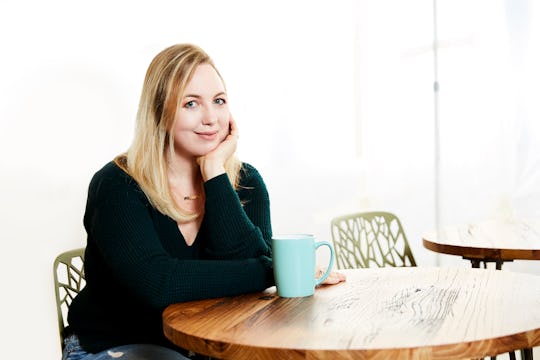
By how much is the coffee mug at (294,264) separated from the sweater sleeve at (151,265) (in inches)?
3.1

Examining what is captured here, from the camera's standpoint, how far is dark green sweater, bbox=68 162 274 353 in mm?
1192

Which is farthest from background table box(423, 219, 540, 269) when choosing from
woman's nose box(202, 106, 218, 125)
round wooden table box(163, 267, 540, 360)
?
woman's nose box(202, 106, 218, 125)

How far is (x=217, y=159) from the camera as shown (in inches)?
57.2

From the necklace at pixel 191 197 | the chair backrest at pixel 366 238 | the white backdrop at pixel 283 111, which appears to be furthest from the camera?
the chair backrest at pixel 366 238

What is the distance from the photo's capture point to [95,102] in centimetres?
229

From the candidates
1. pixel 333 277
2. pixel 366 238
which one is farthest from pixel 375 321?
pixel 366 238

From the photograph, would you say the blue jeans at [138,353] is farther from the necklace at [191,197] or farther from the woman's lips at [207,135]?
the woman's lips at [207,135]

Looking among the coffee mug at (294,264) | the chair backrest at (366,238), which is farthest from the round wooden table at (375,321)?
the chair backrest at (366,238)

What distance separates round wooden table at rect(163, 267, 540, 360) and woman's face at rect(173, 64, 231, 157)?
17.2 inches

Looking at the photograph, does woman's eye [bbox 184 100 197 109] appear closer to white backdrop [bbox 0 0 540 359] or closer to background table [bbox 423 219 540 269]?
white backdrop [bbox 0 0 540 359]

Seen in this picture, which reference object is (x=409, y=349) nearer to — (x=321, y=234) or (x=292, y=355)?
(x=292, y=355)

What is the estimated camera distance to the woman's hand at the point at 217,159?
1.43m

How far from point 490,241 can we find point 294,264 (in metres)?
1.06

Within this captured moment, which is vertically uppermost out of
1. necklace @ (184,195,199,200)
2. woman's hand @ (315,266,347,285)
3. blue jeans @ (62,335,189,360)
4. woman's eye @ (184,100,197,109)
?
woman's eye @ (184,100,197,109)
